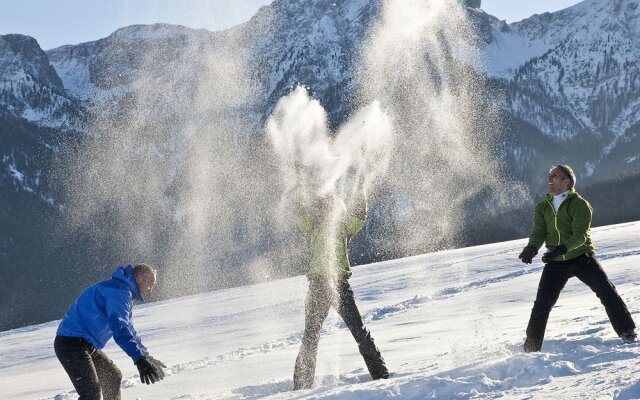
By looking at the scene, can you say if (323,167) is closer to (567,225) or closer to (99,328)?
(567,225)

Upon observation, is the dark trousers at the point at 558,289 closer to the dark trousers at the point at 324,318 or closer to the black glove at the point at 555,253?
the black glove at the point at 555,253

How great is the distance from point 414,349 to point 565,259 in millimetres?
2924

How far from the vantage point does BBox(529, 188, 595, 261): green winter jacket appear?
6.53 meters

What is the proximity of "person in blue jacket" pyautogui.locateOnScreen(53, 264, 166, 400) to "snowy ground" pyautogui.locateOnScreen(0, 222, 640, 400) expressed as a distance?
5.03ft

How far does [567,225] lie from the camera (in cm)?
669

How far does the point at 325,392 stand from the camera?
585cm

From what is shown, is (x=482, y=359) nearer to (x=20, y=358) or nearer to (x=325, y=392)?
(x=325, y=392)

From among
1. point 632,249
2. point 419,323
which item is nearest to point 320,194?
point 419,323

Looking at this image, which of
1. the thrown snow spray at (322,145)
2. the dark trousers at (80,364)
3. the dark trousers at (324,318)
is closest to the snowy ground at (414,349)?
the dark trousers at (324,318)

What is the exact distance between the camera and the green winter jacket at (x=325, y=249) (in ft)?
21.7

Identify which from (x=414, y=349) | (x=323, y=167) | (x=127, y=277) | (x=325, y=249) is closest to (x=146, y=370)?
(x=127, y=277)

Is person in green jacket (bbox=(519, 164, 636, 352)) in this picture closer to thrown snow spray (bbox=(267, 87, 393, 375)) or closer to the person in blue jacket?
thrown snow spray (bbox=(267, 87, 393, 375))

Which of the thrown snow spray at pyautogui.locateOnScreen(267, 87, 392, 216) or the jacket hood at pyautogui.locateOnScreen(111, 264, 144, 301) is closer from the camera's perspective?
the jacket hood at pyautogui.locateOnScreen(111, 264, 144, 301)

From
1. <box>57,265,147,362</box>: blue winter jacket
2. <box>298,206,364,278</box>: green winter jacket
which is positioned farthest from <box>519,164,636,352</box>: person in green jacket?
<box>57,265,147,362</box>: blue winter jacket
